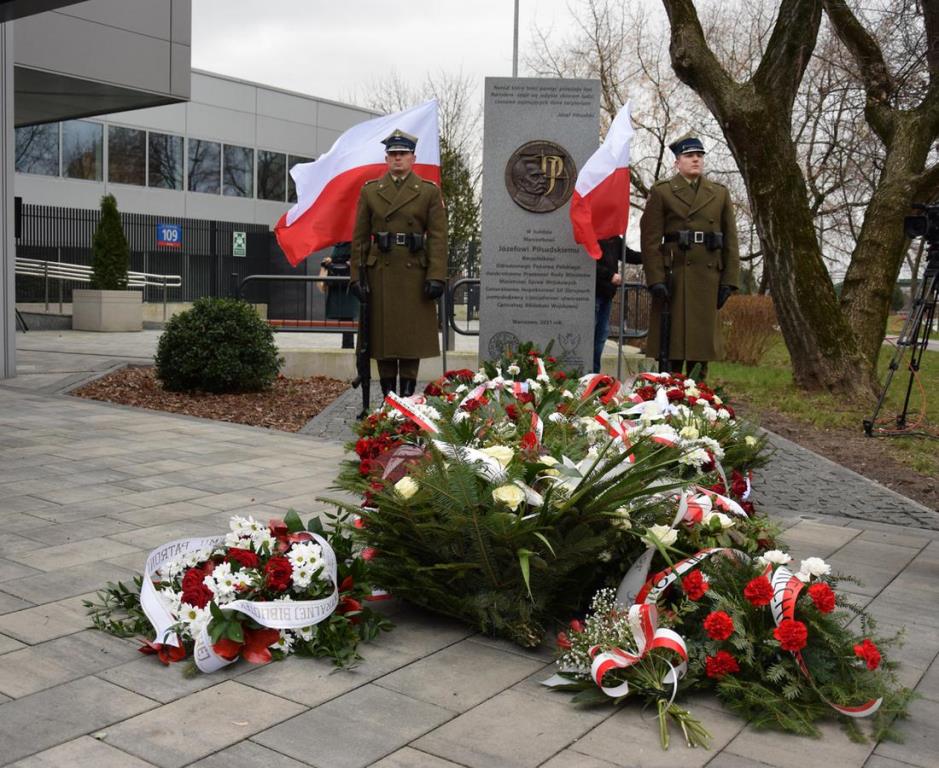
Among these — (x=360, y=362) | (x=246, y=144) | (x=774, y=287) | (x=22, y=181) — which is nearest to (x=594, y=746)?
(x=360, y=362)

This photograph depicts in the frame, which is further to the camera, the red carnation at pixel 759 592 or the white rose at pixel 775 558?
the white rose at pixel 775 558

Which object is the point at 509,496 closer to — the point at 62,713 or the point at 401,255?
the point at 62,713

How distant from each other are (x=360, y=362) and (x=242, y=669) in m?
5.27

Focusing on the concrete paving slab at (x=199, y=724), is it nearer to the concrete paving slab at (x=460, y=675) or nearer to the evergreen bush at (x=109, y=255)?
the concrete paving slab at (x=460, y=675)

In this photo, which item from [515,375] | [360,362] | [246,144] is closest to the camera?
[515,375]

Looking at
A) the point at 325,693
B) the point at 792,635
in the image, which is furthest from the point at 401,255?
the point at 792,635

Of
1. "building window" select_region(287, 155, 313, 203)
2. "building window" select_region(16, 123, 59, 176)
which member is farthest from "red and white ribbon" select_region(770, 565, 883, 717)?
"building window" select_region(287, 155, 313, 203)

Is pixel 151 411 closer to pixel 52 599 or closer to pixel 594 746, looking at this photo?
pixel 52 599

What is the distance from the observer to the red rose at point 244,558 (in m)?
3.84

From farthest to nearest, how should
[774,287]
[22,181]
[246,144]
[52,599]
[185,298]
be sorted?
[246,144]
[185,298]
[22,181]
[774,287]
[52,599]

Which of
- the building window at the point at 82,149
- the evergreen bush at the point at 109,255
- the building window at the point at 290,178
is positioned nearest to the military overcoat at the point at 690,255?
the evergreen bush at the point at 109,255

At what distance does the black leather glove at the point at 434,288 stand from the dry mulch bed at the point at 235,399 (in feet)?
5.93

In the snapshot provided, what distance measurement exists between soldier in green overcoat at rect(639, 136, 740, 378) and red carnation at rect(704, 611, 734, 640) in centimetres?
520

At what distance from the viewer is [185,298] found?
32.0 meters
